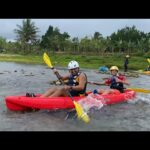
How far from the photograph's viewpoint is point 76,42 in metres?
69.6

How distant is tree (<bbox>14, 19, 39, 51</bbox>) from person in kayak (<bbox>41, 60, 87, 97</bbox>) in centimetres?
6509

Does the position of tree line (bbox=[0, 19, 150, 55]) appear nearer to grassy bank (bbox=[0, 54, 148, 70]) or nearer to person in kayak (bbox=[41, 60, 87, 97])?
grassy bank (bbox=[0, 54, 148, 70])

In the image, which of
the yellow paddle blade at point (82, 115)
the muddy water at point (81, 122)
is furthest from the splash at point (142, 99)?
the yellow paddle blade at point (82, 115)

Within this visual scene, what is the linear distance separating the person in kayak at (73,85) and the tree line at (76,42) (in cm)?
4978

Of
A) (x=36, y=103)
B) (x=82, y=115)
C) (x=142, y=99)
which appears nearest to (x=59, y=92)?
(x=36, y=103)

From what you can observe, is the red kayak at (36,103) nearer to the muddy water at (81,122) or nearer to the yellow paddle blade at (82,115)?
the muddy water at (81,122)

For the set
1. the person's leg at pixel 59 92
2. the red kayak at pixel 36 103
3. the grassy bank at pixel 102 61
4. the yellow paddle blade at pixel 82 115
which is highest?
the person's leg at pixel 59 92

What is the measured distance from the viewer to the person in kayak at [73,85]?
10.1 meters

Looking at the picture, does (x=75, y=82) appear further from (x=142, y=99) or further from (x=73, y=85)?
(x=142, y=99)

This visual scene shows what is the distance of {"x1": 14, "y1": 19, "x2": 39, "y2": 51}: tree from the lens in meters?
74.2

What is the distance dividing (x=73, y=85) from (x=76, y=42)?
195 feet

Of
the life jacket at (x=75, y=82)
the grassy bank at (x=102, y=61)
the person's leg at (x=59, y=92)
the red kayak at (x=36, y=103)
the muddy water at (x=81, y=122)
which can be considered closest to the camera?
the muddy water at (x=81, y=122)
